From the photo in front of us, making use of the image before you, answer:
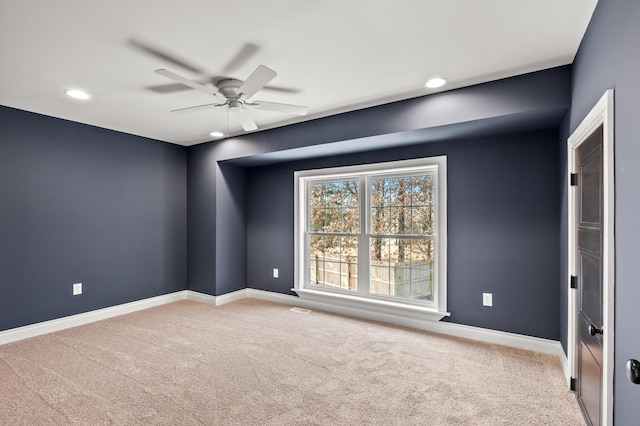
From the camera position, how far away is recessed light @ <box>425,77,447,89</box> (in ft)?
8.94

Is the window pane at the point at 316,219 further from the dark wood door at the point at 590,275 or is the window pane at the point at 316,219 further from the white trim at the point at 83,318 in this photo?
the dark wood door at the point at 590,275

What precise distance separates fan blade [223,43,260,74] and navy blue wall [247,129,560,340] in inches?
82.9

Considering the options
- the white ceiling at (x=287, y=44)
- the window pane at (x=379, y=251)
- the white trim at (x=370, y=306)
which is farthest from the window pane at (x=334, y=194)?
the white ceiling at (x=287, y=44)

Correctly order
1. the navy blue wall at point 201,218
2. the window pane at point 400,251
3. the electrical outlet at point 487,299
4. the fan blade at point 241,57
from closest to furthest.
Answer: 1. the fan blade at point 241,57
2. the electrical outlet at point 487,299
3. the window pane at point 400,251
4. the navy blue wall at point 201,218

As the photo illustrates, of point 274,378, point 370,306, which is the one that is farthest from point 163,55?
point 370,306

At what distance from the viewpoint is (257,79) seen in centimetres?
225

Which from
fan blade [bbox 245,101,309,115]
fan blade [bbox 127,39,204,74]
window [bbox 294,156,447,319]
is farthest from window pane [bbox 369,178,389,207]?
fan blade [bbox 127,39,204,74]

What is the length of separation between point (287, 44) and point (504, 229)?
265 cm

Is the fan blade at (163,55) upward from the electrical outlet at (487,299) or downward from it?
upward

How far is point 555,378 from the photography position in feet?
8.50

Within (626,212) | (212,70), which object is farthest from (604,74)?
(212,70)

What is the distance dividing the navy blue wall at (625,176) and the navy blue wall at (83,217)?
15.8ft

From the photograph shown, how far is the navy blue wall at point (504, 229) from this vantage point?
3.10 m

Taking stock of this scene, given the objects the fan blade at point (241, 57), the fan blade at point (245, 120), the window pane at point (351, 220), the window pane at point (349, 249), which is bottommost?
the window pane at point (349, 249)
